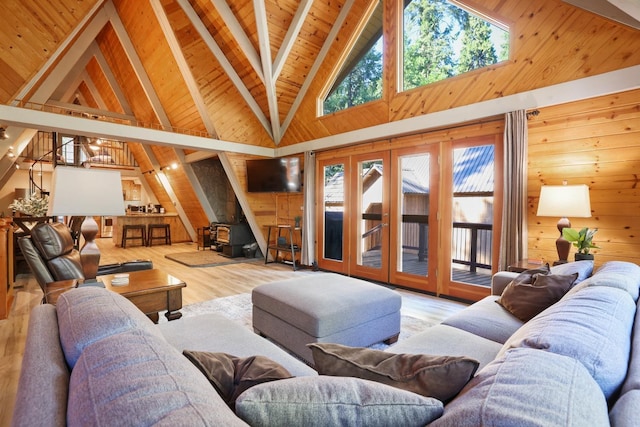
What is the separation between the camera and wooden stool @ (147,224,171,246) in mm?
9203

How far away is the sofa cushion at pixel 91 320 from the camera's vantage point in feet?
2.76

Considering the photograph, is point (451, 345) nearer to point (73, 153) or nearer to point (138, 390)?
point (138, 390)

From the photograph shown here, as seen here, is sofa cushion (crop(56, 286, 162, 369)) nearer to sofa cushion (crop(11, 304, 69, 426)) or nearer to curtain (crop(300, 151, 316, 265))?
sofa cushion (crop(11, 304, 69, 426))

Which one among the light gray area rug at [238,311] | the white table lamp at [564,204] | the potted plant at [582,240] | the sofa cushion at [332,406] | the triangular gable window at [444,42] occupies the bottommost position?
the light gray area rug at [238,311]

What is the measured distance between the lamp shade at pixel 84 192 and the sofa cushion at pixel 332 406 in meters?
2.07

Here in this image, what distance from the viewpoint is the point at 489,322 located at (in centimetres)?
197

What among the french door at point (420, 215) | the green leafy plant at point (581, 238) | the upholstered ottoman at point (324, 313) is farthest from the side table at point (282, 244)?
the green leafy plant at point (581, 238)

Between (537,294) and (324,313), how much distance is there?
1380mm

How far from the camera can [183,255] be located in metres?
7.44

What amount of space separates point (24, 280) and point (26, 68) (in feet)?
10.3

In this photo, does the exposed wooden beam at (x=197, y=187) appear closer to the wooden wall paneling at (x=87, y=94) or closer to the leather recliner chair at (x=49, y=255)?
the leather recliner chair at (x=49, y=255)

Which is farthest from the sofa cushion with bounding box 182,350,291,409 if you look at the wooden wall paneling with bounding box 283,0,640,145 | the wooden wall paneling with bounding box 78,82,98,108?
the wooden wall paneling with bounding box 78,82,98,108

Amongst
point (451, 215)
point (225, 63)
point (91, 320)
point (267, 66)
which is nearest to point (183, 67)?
point (225, 63)

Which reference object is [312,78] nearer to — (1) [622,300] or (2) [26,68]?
(2) [26,68]
